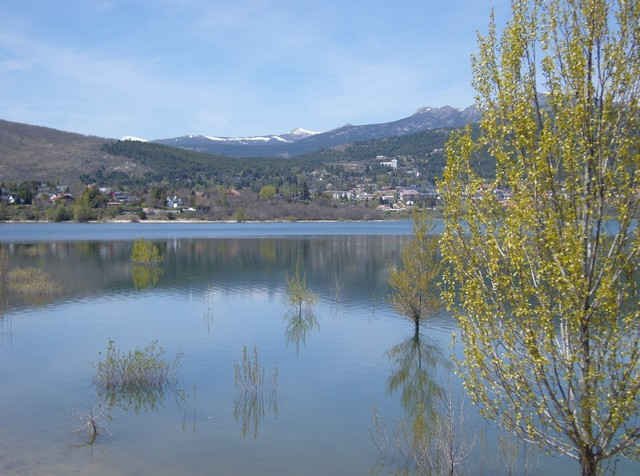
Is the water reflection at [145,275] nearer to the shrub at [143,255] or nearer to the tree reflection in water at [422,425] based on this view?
the shrub at [143,255]

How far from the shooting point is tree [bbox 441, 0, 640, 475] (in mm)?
7836

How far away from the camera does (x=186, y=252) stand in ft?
202

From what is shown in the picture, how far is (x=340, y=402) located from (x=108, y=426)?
20.0 feet

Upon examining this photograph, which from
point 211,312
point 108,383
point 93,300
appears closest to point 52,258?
point 93,300

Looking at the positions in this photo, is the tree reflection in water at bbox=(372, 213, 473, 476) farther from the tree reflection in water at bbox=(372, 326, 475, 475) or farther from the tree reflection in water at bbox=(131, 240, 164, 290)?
the tree reflection in water at bbox=(131, 240, 164, 290)

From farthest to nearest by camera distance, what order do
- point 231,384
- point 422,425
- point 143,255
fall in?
point 143,255
point 231,384
point 422,425

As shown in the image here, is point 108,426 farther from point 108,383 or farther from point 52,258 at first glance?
point 52,258

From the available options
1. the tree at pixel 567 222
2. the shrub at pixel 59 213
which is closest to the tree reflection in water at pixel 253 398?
the tree at pixel 567 222

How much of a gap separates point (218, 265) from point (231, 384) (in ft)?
108

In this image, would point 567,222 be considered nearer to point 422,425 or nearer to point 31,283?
point 422,425

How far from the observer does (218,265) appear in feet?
165

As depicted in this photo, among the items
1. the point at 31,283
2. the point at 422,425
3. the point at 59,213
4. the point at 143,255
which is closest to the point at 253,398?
the point at 422,425

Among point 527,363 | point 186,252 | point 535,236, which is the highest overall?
point 535,236

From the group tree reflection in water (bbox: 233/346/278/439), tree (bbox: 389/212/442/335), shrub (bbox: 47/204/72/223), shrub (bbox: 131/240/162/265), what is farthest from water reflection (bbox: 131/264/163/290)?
shrub (bbox: 47/204/72/223)
